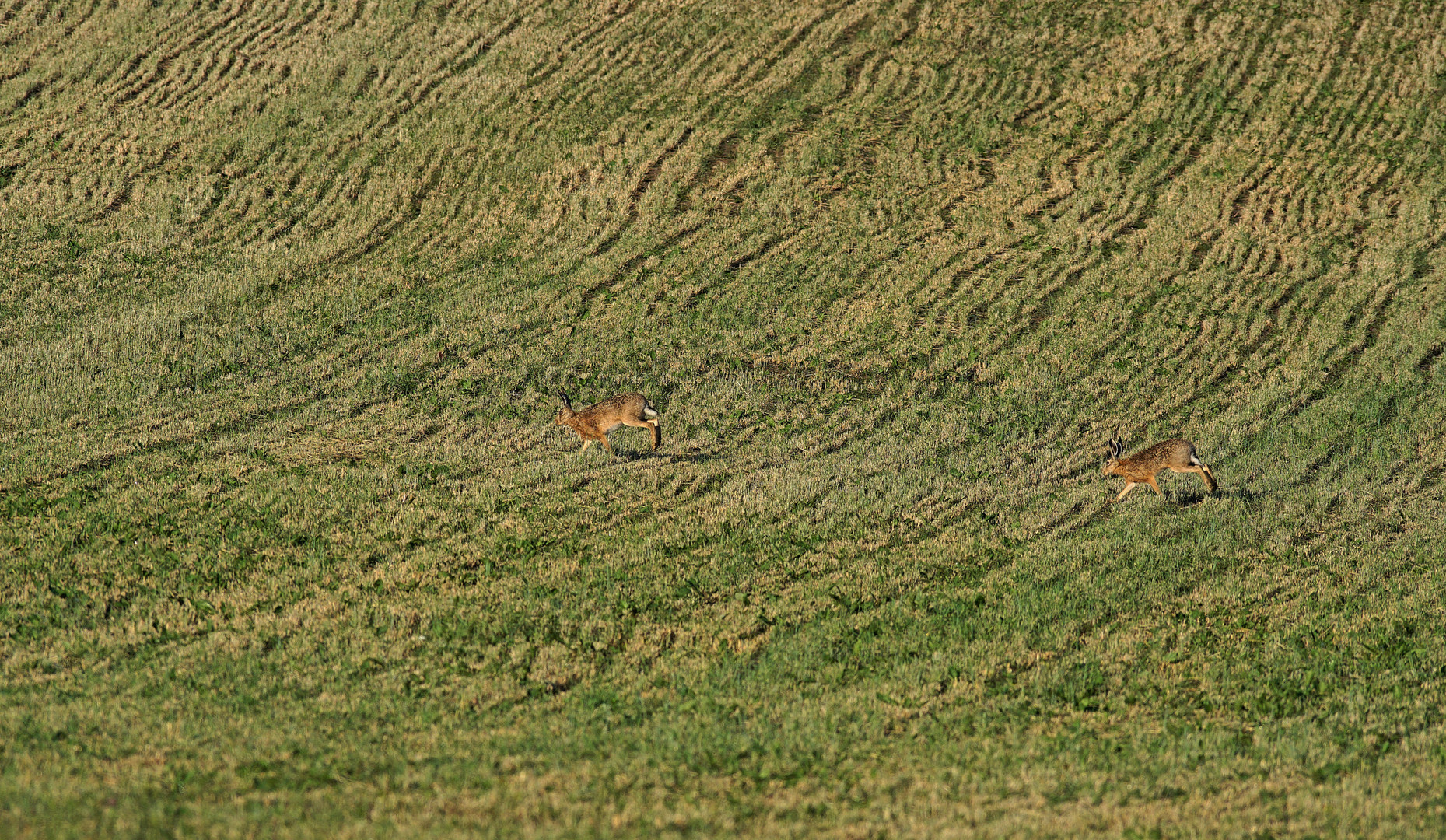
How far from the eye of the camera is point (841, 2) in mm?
38812

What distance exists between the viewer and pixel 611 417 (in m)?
19.2

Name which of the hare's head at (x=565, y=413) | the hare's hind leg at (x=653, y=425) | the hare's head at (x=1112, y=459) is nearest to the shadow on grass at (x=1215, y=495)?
the hare's head at (x=1112, y=459)

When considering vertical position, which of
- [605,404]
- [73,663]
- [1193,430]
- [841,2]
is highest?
[841,2]

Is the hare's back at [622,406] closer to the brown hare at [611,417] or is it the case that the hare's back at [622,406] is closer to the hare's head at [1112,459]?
the brown hare at [611,417]

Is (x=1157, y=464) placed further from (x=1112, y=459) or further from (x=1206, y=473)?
(x=1112, y=459)

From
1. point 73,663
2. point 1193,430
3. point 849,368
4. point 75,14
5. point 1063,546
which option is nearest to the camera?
point 73,663

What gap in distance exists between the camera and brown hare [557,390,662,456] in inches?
753

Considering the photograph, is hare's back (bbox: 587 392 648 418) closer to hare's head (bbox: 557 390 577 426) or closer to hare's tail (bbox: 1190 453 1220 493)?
hare's head (bbox: 557 390 577 426)

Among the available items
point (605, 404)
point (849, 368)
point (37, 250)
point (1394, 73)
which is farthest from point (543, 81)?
point (1394, 73)

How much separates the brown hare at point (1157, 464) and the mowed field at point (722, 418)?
1.35 ft

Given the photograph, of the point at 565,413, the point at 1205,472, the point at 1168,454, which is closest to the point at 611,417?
the point at 565,413

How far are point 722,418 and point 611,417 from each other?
2.62 m

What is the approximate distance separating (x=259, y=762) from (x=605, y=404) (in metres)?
9.58

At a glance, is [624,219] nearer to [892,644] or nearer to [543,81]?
[543,81]
